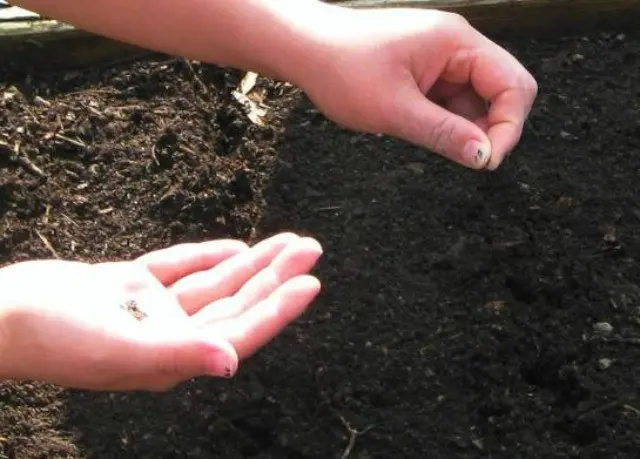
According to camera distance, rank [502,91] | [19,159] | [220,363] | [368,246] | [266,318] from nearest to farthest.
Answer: [220,363], [266,318], [502,91], [368,246], [19,159]

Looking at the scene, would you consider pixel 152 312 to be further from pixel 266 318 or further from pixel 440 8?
pixel 440 8

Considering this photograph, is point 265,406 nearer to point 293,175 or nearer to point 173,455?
point 173,455

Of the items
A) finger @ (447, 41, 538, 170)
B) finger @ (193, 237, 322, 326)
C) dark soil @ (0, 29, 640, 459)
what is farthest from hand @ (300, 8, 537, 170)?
dark soil @ (0, 29, 640, 459)

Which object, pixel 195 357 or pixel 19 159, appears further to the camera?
pixel 19 159

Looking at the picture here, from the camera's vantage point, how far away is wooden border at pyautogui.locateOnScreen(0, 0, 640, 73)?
2416 mm

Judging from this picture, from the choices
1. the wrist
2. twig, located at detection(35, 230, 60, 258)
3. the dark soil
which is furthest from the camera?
twig, located at detection(35, 230, 60, 258)

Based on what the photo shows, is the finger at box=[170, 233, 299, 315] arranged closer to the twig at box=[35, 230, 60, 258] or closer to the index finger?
the index finger

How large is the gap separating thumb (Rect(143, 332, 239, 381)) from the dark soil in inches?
16.0

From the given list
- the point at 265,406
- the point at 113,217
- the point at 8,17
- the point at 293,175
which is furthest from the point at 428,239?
the point at 8,17

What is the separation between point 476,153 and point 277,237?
342 mm

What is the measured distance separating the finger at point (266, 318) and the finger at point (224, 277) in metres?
0.10

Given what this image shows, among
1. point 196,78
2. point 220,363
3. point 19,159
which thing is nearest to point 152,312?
point 220,363

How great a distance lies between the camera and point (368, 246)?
207 cm

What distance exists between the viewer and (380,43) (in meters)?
1.64
